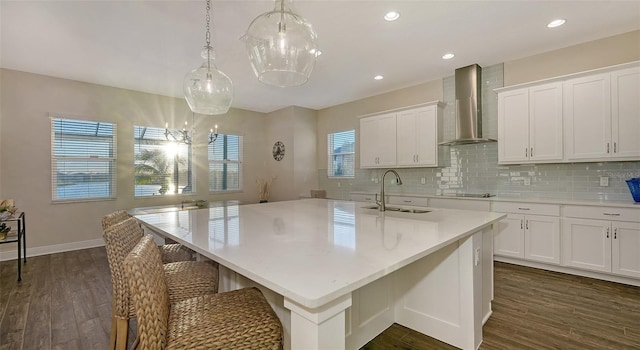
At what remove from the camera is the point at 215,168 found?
20.1 ft

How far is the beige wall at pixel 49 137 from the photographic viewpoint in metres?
4.02

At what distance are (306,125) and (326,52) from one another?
300cm

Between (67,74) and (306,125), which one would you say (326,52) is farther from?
(67,74)

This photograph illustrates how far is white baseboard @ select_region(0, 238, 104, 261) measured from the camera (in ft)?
13.1

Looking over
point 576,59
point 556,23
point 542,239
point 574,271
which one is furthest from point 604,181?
point 556,23

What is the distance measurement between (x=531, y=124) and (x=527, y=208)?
108 cm

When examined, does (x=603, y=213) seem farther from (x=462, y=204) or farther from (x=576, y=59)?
(x=576, y=59)

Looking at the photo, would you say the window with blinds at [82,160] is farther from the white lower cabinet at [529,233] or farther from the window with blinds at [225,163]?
the white lower cabinet at [529,233]

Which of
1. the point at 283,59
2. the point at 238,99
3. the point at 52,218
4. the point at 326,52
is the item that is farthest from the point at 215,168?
the point at 283,59

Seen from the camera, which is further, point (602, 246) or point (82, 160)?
point (82, 160)

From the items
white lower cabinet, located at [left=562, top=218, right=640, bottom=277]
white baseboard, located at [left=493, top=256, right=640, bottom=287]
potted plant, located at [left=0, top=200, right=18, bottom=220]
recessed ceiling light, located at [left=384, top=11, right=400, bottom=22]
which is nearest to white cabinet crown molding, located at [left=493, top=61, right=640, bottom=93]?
white lower cabinet, located at [left=562, top=218, right=640, bottom=277]

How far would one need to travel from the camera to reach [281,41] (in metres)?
1.67

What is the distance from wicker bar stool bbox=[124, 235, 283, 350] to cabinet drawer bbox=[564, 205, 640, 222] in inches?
142

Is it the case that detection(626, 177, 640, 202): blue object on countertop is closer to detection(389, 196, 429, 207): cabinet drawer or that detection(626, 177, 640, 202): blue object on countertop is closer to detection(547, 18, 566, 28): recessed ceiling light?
detection(547, 18, 566, 28): recessed ceiling light
